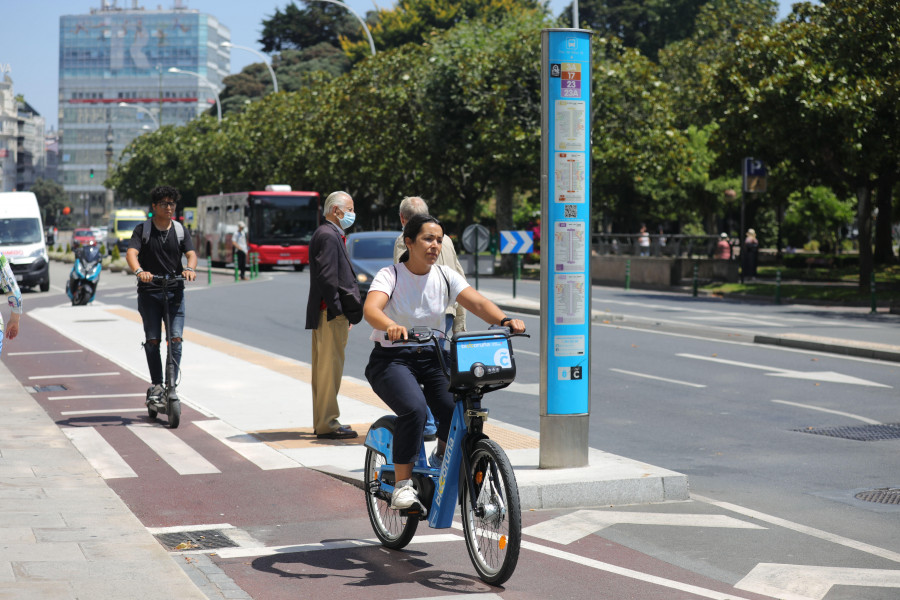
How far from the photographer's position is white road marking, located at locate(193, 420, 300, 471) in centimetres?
839

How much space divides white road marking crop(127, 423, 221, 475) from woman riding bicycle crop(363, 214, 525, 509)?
2738mm

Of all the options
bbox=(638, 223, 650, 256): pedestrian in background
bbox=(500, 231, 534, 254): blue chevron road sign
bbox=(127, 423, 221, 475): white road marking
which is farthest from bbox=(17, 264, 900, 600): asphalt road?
bbox=(638, 223, 650, 256): pedestrian in background

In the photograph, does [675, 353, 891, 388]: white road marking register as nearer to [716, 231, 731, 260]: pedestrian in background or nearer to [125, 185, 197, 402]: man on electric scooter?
[125, 185, 197, 402]: man on electric scooter

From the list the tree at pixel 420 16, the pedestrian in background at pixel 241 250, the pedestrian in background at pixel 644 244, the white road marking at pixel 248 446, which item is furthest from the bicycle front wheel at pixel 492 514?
the tree at pixel 420 16

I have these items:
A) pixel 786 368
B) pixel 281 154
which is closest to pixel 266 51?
pixel 281 154

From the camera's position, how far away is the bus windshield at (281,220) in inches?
1768

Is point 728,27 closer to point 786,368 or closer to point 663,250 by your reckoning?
point 663,250

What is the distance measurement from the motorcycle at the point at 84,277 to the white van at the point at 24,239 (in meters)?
7.11

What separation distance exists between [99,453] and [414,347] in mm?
3795

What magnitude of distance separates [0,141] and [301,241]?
498 feet

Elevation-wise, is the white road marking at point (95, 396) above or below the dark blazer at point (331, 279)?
below

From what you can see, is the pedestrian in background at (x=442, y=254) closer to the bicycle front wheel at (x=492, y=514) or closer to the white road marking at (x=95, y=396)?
the bicycle front wheel at (x=492, y=514)

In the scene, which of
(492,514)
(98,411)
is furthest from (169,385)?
(492,514)

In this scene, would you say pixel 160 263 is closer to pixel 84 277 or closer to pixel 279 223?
pixel 84 277
